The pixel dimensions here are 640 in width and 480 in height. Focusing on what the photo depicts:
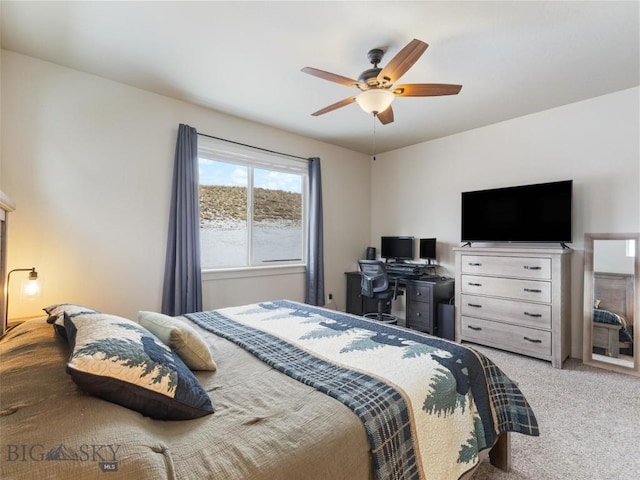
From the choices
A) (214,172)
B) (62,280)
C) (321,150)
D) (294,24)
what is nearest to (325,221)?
(321,150)

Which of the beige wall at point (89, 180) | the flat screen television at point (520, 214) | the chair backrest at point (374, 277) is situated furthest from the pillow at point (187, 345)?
the flat screen television at point (520, 214)

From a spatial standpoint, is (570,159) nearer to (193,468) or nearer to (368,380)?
(368,380)

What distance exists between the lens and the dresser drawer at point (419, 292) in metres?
3.75

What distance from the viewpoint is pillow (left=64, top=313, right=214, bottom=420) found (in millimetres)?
842

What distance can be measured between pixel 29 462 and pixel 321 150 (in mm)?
4278

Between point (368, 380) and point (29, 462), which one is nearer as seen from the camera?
point (29, 462)

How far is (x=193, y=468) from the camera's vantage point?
2.44 feet

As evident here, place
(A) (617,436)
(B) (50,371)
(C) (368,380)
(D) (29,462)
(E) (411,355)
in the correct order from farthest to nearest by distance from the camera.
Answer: (A) (617,436) < (E) (411,355) < (C) (368,380) < (B) (50,371) < (D) (29,462)

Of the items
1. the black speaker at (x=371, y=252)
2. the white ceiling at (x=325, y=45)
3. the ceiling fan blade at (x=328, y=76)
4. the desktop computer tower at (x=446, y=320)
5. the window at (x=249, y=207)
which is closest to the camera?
the white ceiling at (x=325, y=45)

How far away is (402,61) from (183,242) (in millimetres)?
2501

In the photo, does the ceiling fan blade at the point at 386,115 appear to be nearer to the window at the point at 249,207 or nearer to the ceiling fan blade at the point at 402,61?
the ceiling fan blade at the point at 402,61

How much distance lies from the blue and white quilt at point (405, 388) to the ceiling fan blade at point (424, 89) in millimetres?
1684

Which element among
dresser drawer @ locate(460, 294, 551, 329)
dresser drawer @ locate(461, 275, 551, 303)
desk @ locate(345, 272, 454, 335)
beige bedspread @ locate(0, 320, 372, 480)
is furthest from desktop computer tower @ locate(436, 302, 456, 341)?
beige bedspread @ locate(0, 320, 372, 480)

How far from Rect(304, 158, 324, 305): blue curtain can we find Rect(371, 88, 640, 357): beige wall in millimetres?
1294
